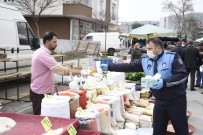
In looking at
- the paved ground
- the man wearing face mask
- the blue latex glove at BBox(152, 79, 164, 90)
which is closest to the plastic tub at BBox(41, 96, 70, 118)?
the blue latex glove at BBox(152, 79, 164, 90)

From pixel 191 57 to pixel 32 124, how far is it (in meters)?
9.44

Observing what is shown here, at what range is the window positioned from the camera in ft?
32.0

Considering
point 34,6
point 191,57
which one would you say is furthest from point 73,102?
point 34,6

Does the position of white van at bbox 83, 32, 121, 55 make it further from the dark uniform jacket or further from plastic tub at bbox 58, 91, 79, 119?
plastic tub at bbox 58, 91, 79, 119

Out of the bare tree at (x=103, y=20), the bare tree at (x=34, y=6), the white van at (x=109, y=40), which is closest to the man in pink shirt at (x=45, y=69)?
the bare tree at (x=34, y=6)

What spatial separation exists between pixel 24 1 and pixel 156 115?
74.9 feet

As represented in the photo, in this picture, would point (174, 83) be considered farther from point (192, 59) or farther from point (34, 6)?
point (34, 6)

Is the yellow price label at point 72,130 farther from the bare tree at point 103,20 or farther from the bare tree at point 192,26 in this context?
the bare tree at point 192,26

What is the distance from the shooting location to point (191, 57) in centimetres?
1158

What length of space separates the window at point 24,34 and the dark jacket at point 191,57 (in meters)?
6.12

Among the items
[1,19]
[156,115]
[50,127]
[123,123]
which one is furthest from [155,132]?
[1,19]

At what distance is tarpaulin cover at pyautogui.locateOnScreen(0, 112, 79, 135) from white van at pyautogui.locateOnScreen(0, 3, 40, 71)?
5.63 meters

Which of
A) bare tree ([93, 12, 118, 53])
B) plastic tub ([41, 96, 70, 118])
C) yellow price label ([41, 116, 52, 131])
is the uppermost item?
bare tree ([93, 12, 118, 53])

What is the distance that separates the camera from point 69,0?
29328 millimetres
